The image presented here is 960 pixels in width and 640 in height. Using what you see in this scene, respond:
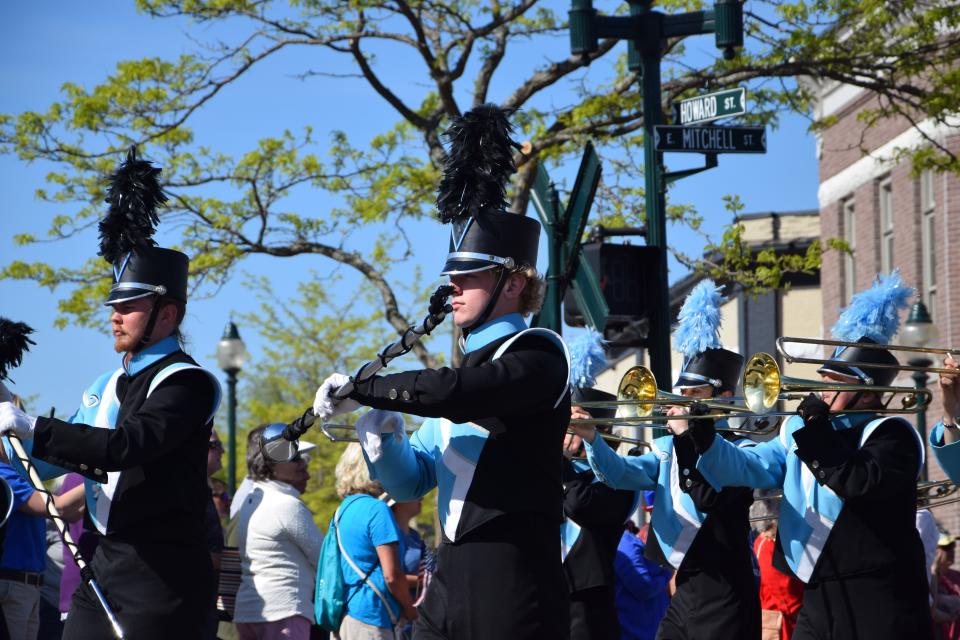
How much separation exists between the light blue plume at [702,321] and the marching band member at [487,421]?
2575 millimetres

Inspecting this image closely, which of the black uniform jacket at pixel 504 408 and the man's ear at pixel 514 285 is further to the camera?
the man's ear at pixel 514 285

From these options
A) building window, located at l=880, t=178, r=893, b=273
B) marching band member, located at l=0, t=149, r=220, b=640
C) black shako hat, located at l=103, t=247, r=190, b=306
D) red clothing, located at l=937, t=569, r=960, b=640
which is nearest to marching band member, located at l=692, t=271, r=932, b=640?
marching band member, located at l=0, t=149, r=220, b=640

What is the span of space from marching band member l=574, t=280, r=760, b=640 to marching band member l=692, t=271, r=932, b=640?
48cm

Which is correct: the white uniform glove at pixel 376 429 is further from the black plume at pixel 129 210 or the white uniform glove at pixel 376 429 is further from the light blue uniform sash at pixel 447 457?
the black plume at pixel 129 210

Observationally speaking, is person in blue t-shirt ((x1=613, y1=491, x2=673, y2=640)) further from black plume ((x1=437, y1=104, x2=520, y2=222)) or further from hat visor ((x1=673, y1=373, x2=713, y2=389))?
black plume ((x1=437, y1=104, x2=520, y2=222))

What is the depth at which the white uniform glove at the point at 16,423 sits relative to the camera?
5766 mm

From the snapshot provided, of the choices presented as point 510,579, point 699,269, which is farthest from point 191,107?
point 510,579

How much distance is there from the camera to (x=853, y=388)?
646cm

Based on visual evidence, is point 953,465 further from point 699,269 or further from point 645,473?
point 699,269

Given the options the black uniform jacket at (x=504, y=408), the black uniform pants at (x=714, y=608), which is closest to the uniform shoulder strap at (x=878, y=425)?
the black uniform pants at (x=714, y=608)

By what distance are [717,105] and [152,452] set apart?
566 cm

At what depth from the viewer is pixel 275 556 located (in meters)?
8.95

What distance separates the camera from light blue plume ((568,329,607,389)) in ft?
28.2

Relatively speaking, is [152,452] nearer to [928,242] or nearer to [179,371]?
[179,371]
